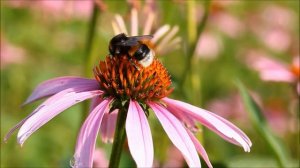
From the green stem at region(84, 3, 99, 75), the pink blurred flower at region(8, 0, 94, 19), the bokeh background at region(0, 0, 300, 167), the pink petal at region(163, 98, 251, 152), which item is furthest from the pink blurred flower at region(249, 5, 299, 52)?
the pink petal at region(163, 98, 251, 152)

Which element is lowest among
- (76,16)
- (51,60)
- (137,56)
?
(51,60)

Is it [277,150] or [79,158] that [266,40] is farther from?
[79,158]

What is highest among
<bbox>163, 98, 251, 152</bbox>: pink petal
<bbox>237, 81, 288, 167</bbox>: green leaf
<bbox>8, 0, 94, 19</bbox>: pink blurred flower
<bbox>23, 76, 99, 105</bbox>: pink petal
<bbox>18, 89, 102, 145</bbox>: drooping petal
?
<bbox>18, 89, 102, 145</bbox>: drooping petal

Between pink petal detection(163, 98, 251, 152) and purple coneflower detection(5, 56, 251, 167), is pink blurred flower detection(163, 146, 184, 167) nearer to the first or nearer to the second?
purple coneflower detection(5, 56, 251, 167)

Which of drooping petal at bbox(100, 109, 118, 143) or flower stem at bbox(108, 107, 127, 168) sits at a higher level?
flower stem at bbox(108, 107, 127, 168)

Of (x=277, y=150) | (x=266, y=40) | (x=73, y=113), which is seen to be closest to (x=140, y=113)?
(x=277, y=150)
